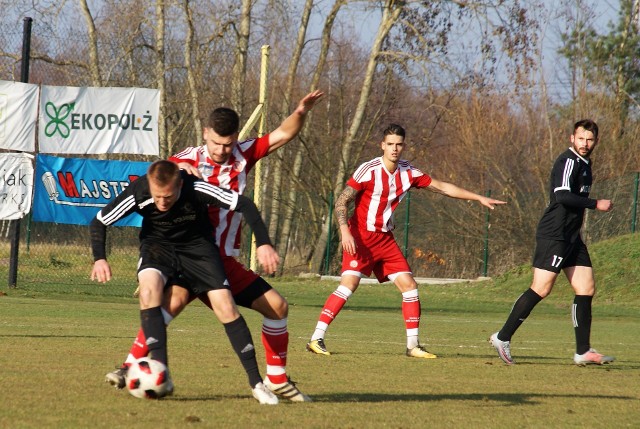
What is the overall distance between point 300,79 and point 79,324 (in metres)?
21.2

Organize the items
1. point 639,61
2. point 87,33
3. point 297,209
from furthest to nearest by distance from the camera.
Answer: point 639,61, point 297,209, point 87,33

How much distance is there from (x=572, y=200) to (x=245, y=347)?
153 inches

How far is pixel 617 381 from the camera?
8055 mm

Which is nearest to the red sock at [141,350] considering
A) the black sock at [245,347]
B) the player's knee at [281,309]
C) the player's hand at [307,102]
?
the black sock at [245,347]

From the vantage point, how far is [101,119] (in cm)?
1666

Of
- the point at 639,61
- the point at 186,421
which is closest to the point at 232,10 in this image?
the point at 639,61

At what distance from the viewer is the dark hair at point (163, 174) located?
5973 millimetres

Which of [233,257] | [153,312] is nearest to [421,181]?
[233,257]

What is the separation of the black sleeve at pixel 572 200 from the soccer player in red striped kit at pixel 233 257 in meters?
3.19

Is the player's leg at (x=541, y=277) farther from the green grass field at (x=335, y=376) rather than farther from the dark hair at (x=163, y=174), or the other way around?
the dark hair at (x=163, y=174)

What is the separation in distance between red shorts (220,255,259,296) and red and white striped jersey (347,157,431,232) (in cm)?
344

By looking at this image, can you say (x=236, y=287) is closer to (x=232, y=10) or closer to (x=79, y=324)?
(x=79, y=324)

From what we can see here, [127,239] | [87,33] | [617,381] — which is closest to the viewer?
[617,381]

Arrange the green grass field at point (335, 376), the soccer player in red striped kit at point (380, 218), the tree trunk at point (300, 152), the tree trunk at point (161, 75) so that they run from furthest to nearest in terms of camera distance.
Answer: the tree trunk at point (300, 152)
the tree trunk at point (161, 75)
the soccer player in red striped kit at point (380, 218)
the green grass field at point (335, 376)
